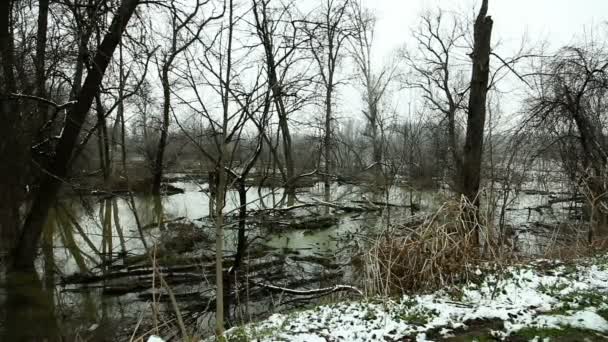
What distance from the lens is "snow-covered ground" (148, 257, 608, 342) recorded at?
332 centimetres

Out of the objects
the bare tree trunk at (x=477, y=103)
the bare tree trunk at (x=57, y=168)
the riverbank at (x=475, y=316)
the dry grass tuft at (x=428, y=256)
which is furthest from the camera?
the bare tree trunk at (x=477, y=103)

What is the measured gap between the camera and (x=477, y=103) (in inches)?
281

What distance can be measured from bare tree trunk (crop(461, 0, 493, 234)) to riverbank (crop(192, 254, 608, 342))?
269cm

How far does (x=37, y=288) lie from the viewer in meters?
6.65

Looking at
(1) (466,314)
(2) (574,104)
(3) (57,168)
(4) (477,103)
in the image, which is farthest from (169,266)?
(2) (574,104)

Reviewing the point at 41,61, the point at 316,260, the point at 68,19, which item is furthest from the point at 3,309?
the point at 316,260

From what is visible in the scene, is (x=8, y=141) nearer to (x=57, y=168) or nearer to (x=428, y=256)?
(x=57, y=168)

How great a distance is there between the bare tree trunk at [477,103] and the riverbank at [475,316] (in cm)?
269

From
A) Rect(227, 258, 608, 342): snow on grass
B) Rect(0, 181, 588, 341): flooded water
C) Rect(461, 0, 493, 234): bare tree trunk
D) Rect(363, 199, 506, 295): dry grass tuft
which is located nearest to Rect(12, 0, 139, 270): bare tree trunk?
Rect(0, 181, 588, 341): flooded water

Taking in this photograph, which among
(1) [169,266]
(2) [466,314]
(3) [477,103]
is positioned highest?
(3) [477,103]

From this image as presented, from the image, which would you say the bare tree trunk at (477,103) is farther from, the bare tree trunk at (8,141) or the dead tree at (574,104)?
the bare tree trunk at (8,141)

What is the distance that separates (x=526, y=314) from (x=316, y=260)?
224 inches

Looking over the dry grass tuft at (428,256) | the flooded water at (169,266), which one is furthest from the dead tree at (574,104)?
the dry grass tuft at (428,256)

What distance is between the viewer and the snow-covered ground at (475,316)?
A: 131 inches
